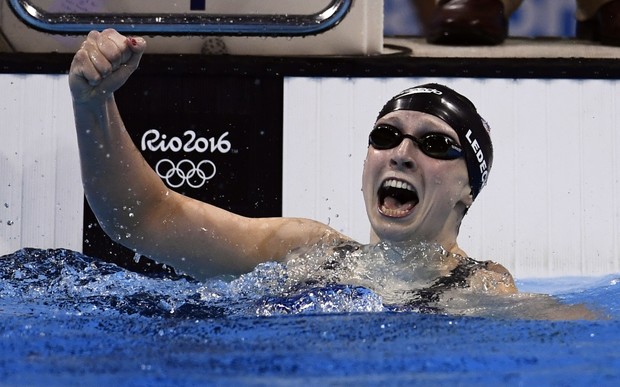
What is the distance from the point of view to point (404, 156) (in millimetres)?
2295

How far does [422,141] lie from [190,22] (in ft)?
4.06

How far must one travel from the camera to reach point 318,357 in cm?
152

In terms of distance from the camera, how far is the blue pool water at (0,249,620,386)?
1.43 meters

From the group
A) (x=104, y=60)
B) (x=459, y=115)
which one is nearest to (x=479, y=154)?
(x=459, y=115)

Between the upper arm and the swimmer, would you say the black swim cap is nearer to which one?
the swimmer

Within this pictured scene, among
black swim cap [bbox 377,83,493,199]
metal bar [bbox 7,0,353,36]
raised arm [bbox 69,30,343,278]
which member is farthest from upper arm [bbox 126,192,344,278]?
metal bar [bbox 7,0,353,36]

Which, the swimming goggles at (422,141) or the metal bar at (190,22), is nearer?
the swimming goggles at (422,141)

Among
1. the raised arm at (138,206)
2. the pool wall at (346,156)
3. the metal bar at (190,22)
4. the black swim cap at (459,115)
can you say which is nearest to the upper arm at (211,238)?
the raised arm at (138,206)

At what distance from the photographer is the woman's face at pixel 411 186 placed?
2.31 meters

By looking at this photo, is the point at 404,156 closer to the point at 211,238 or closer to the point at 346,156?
the point at 211,238

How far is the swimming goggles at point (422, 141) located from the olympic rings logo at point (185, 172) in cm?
99

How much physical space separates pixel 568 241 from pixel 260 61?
44.3 inches

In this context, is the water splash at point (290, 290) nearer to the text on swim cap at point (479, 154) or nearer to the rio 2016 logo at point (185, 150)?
the text on swim cap at point (479, 154)

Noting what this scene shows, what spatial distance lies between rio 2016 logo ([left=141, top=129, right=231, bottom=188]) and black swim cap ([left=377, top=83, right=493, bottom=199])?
0.91m
